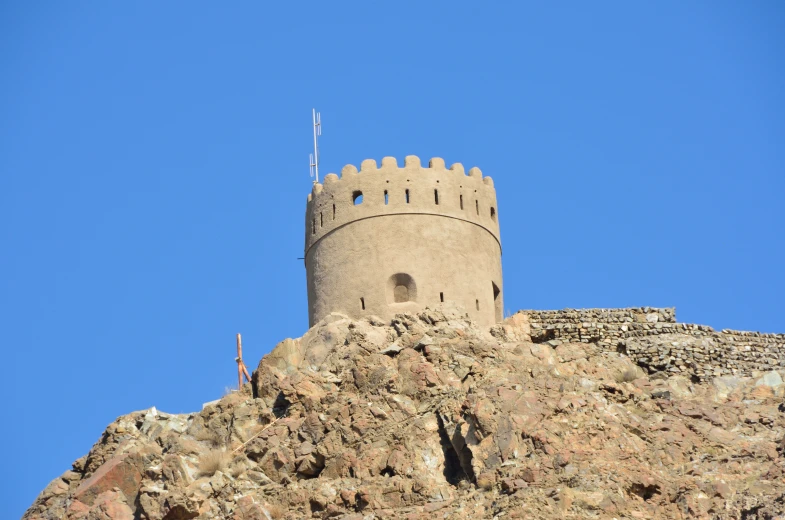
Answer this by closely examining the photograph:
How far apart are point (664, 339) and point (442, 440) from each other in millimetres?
7435

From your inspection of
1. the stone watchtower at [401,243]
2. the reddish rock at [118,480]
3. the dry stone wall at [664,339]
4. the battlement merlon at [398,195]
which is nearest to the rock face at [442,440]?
the reddish rock at [118,480]

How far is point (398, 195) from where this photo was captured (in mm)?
38156

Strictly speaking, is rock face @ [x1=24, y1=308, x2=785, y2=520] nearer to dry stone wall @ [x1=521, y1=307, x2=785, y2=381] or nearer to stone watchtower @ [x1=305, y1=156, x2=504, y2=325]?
dry stone wall @ [x1=521, y1=307, x2=785, y2=381]

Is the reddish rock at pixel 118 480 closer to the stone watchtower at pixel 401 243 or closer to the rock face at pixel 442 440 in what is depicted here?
the rock face at pixel 442 440

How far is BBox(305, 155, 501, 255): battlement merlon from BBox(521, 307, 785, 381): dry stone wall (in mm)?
2905

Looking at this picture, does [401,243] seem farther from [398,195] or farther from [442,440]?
[442,440]

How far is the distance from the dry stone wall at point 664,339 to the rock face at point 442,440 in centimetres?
39

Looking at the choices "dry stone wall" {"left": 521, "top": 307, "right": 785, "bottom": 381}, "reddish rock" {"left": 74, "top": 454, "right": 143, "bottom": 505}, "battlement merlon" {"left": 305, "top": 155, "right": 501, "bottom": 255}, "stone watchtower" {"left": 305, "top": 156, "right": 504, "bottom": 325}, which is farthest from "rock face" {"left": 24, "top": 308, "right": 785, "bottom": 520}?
"battlement merlon" {"left": 305, "top": 155, "right": 501, "bottom": 255}

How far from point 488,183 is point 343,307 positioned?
5.16 meters

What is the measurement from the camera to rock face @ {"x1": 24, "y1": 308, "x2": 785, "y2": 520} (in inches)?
1196

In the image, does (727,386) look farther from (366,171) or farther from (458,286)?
(366,171)

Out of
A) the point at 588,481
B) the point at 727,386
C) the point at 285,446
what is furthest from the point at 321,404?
the point at 727,386

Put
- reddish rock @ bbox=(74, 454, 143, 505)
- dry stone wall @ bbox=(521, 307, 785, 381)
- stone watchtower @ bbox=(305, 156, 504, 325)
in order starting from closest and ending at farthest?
reddish rock @ bbox=(74, 454, 143, 505) < dry stone wall @ bbox=(521, 307, 785, 381) < stone watchtower @ bbox=(305, 156, 504, 325)

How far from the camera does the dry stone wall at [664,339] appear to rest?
36938 mm
